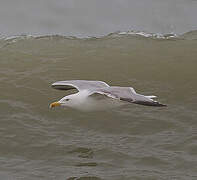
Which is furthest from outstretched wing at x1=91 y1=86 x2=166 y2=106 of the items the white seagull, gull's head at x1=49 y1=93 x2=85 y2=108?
gull's head at x1=49 y1=93 x2=85 y2=108

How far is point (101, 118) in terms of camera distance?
328 inches

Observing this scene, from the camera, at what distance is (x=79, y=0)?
17.3 metres

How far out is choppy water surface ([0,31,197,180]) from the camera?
6656mm

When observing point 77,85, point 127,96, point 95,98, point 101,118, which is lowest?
point 127,96

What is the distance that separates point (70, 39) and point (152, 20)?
10.4 ft

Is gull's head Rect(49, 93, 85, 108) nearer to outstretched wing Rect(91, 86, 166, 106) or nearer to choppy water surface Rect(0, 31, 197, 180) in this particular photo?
outstretched wing Rect(91, 86, 166, 106)

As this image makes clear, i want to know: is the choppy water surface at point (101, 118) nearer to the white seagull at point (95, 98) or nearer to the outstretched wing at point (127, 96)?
the white seagull at point (95, 98)

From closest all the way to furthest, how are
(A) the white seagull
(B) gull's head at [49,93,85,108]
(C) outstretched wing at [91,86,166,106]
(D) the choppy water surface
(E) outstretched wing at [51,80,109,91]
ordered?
(C) outstretched wing at [91,86,166,106]
(D) the choppy water surface
(A) the white seagull
(B) gull's head at [49,93,85,108]
(E) outstretched wing at [51,80,109,91]

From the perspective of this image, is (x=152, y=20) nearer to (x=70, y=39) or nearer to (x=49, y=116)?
(x=70, y=39)

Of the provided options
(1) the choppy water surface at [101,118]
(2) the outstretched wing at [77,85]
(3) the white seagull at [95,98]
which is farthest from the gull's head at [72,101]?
(1) the choppy water surface at [101,118]

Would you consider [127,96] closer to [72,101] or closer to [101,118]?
[72,101]

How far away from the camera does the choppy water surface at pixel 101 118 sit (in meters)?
6.66

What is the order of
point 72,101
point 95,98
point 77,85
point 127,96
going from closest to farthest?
point 127,96 → point 95,98 → point 72,101 → point 77,85

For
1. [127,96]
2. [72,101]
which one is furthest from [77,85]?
[127,96]
